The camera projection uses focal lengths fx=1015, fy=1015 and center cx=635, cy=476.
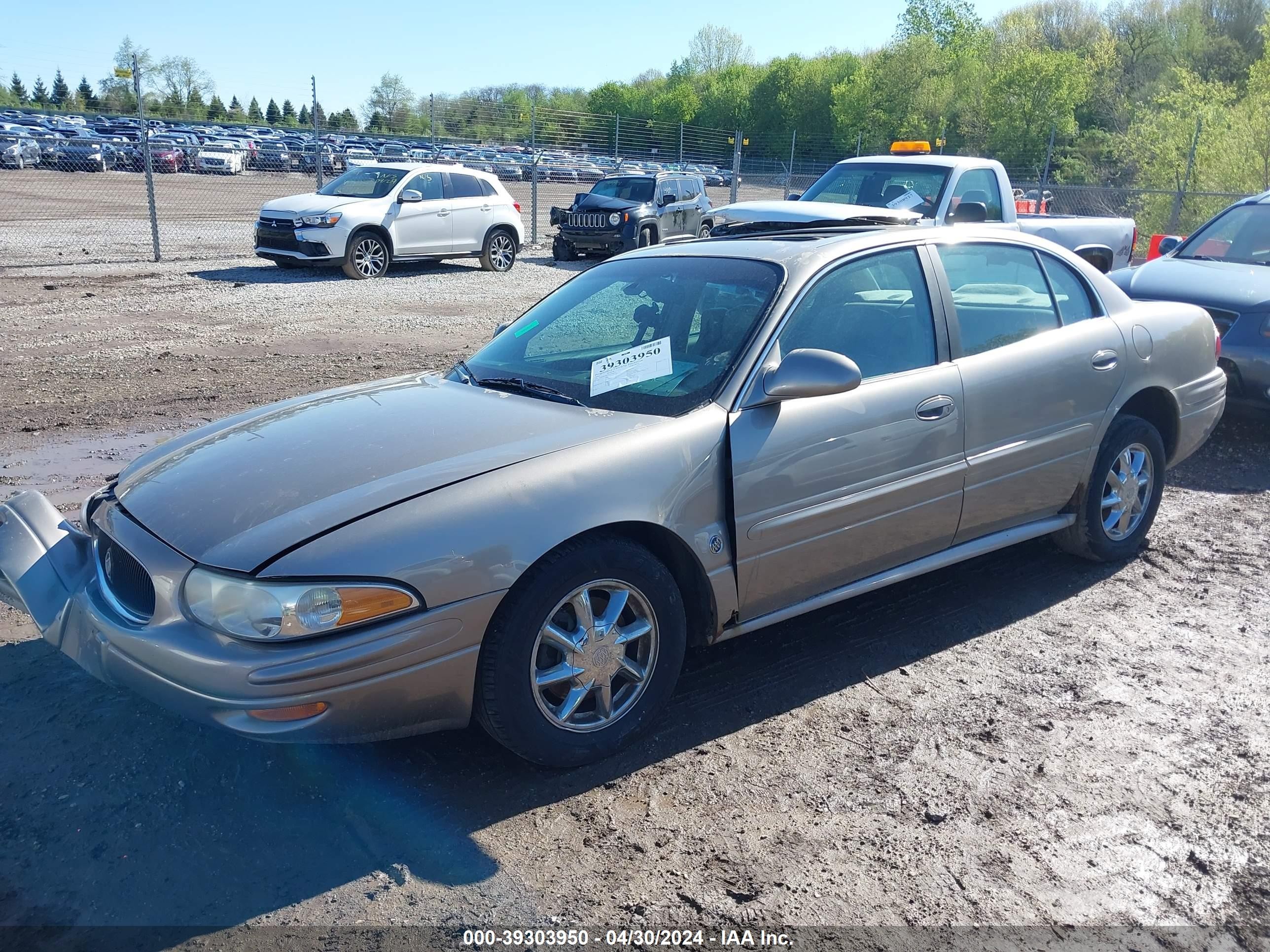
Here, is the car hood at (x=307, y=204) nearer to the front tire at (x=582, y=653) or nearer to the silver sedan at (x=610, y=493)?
the silver sedan at (x=610, y=493)

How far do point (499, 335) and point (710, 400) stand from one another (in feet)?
4.41

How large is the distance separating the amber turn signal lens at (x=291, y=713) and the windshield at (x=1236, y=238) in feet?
27.6

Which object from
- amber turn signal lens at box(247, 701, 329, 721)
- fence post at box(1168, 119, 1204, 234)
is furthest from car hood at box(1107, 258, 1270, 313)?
fence post at box(1168, 119, 1204, 234)

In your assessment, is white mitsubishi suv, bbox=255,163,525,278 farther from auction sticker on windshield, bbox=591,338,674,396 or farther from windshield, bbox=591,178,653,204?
auction sticker on windshield, bbox=591,338,674,396

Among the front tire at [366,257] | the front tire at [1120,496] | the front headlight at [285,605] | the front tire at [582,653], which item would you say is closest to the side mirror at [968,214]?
the front tire at [1120,496]

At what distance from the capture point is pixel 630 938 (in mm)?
2504

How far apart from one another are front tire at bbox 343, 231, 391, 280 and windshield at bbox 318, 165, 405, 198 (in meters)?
0.82

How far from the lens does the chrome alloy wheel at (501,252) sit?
684 inches

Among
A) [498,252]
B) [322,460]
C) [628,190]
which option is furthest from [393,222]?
[322,460]

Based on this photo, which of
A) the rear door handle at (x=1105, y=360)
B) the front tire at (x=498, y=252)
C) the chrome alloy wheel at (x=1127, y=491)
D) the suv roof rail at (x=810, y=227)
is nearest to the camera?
the suv roof rail at (x=810, y=227)

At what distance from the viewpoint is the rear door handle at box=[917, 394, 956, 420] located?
391cm

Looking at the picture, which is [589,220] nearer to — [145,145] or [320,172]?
[320,172]

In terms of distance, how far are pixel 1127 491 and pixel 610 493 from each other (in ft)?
10.1

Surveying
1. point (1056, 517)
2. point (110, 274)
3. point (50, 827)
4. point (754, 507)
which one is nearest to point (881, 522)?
point (754, 507)
